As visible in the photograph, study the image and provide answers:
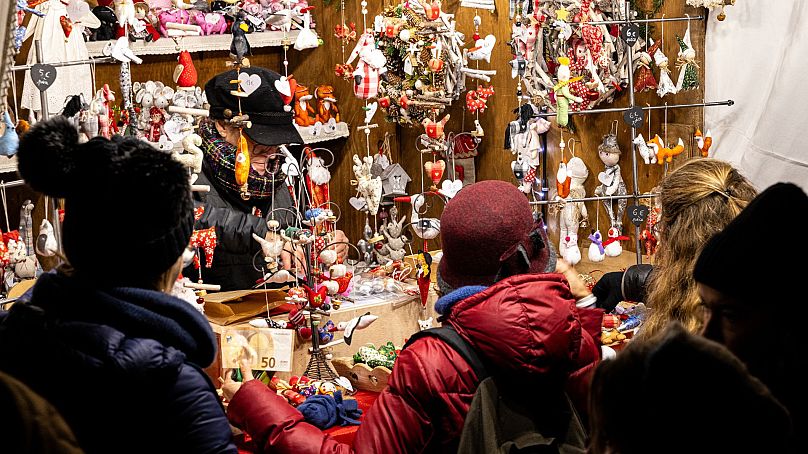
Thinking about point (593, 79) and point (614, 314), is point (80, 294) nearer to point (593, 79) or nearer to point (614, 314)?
point (614, 314)

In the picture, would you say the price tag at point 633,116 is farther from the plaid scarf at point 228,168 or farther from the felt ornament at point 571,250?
the plaid scarf at point 228,168

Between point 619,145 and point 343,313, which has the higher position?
point 619,145

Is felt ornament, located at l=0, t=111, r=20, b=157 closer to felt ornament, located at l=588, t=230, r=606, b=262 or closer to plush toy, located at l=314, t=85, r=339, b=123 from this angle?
plush toy, located at l=314, t=85, r=339, b=123

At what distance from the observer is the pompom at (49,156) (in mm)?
1231

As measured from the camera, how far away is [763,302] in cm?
109

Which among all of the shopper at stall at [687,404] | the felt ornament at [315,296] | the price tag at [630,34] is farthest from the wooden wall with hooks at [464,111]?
the shopper at stall at [687,404]

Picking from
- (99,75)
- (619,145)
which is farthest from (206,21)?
(619,145)

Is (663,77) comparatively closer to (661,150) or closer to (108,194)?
(661,150)

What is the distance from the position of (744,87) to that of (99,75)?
246 centimetres

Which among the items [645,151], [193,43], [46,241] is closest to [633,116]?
[645,151]

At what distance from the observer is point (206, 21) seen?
146 inches

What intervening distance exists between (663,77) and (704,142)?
0.29 metres

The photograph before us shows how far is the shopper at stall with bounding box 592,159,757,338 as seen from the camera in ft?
6.09

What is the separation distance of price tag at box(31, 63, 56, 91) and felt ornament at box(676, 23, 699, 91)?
225 cm
